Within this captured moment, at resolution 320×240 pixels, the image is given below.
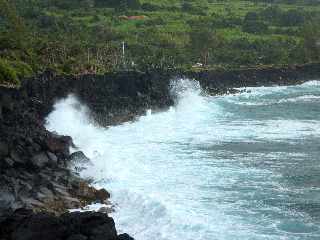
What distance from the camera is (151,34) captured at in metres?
90.2

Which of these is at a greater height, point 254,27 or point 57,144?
point 254,27

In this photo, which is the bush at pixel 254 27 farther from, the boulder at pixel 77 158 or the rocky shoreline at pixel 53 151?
the boulder at pixel 77 158

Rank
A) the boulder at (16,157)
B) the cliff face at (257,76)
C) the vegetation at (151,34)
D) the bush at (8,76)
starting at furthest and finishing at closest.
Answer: the cliff face at (257,76)
the vegetation at (151,34)
the bush at (8,76)
the boulder at (16,157)

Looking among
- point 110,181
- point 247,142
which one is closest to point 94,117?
point 247,142

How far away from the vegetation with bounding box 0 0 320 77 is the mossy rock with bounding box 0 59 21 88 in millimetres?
4002

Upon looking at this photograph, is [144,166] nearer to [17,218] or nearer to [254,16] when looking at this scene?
[17,218]

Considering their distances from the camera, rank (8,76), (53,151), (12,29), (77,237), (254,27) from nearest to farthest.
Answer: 1. (77,237)
2. (53,151)
3. (8,76)
4. (12,29)
5. (254,27)

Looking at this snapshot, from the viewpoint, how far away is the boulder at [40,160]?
96.9 ft

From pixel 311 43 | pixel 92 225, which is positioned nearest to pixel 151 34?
pixel 311 43

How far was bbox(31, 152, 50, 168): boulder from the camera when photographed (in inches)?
1163

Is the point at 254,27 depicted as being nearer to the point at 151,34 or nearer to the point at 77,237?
the point at 151,34

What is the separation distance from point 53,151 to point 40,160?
6.66 ft

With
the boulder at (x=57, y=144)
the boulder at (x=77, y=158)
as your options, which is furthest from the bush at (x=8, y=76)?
the boulder at (x=77, y=158)

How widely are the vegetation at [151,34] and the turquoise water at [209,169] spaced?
982 centimetres
